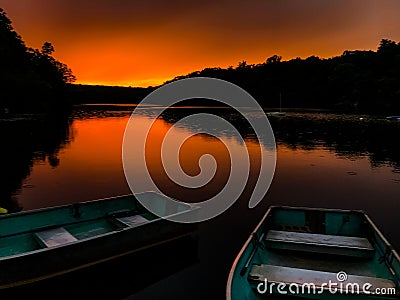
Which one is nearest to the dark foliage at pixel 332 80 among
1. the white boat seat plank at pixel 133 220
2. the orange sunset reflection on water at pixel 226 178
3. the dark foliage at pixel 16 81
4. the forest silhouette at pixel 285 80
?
the forest silhouette at pixel 285 80

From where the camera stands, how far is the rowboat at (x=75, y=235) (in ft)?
29.7

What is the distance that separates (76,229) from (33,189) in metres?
11.8

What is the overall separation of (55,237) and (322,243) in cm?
753

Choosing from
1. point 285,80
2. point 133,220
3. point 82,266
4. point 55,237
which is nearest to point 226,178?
point 133,220

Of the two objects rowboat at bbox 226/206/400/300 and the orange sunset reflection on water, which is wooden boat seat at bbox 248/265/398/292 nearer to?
rowboat at bbox 226/206/400/300

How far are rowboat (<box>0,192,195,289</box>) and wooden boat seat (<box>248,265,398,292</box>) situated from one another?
4.24 metres

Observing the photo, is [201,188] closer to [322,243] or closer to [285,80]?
[322,243]

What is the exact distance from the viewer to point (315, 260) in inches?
393

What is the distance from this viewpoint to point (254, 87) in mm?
169000

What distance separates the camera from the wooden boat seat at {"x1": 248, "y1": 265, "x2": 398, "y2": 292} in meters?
7.46

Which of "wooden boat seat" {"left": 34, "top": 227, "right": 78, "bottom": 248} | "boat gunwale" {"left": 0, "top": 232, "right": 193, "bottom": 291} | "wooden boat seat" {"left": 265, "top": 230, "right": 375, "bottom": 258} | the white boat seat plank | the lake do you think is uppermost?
"wooden boat seat" {"left": 34, "top": 227, "right": 78, "bottom": 248}

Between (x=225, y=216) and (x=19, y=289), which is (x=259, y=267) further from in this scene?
(x=225, y=216)

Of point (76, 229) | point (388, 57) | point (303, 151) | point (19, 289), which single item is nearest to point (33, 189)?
point (76, 229)

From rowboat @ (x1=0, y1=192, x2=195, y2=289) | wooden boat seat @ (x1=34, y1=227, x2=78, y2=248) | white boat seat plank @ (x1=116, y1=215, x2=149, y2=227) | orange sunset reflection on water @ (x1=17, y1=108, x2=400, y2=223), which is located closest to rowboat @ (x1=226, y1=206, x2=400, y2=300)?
rowboat @ (x1=0, y1=192, x2=195, y2=289)
